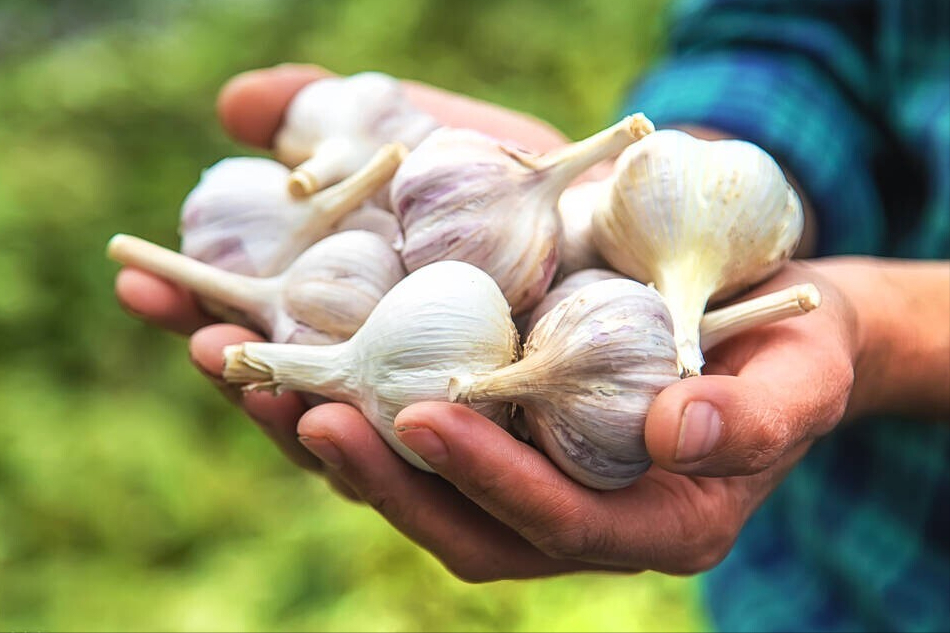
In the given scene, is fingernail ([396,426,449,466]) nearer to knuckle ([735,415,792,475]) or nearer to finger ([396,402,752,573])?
finger ([396,402,752,573])

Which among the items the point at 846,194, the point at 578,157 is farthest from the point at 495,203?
the point at 846,194

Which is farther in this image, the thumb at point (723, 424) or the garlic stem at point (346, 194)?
the garlic stem at point (346, 194)

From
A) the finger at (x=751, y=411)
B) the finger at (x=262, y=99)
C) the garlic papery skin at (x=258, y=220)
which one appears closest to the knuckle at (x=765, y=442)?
the finger at (x=751, y=411)

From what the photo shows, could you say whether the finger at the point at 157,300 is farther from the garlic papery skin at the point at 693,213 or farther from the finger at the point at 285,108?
the garlic papery skin at the point at 693,213

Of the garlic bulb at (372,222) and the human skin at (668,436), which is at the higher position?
the garlic bulb at (372,222)

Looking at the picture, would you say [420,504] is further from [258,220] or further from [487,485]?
[258,220]

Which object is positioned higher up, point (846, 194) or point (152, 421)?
point (846, 194)
